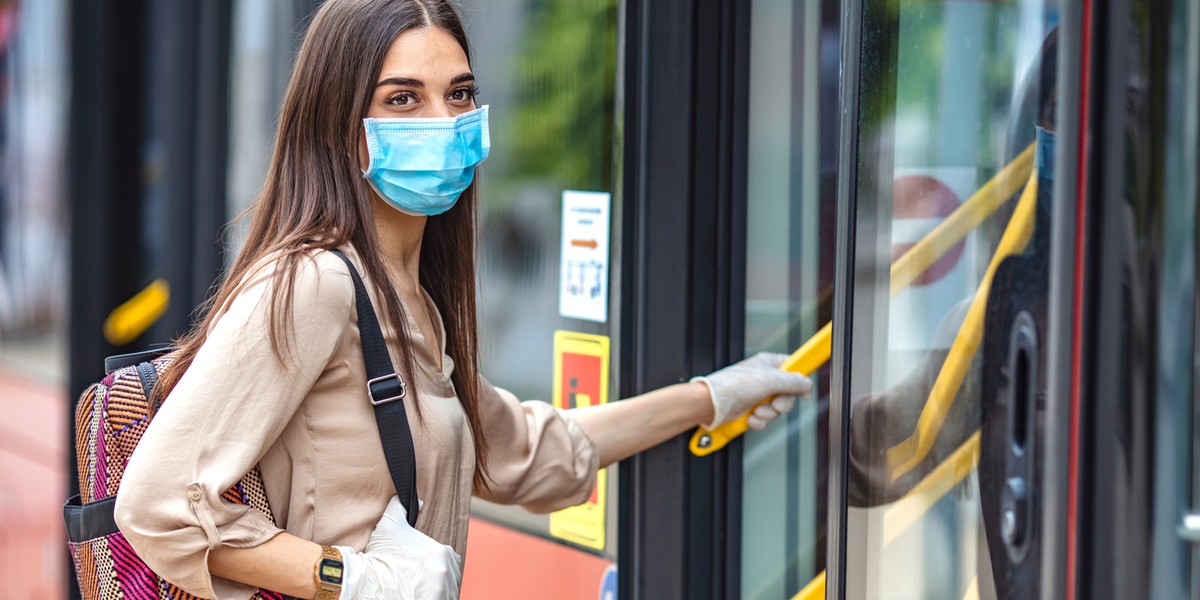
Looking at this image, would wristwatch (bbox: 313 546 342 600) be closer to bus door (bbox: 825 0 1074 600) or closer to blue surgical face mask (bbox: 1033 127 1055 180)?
bus door (bbox: 825 0 1074 600)

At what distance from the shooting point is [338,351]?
5.30ft

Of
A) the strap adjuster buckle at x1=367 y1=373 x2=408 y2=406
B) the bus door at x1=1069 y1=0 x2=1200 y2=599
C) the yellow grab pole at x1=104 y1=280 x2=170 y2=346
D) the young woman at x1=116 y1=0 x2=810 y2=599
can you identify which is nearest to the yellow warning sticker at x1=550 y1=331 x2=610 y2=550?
the young woman at x1=116 y1=0 x2=810 y2=599

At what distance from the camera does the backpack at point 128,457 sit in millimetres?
1599

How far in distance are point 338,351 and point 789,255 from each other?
0.99 meters

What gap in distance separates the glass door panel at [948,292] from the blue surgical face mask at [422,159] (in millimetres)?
513

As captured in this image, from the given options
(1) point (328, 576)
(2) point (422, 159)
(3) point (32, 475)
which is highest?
(2) point (422, 159)

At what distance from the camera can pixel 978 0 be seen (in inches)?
61.0

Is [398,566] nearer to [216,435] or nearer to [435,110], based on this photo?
[216,435]

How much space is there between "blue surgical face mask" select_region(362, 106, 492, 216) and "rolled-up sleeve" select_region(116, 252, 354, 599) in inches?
9.1

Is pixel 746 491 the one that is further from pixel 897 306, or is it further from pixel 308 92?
pixel 308 92

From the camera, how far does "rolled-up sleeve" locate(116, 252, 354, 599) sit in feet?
4.94

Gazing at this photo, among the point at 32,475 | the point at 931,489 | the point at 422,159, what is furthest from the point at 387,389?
the point at 32,475

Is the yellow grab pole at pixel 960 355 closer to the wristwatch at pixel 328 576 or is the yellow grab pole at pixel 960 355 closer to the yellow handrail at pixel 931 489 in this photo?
the yellow handrail at pixel 931 489

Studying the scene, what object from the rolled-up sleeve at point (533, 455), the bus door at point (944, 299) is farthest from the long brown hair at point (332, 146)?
the bus door at point (944, 299)
